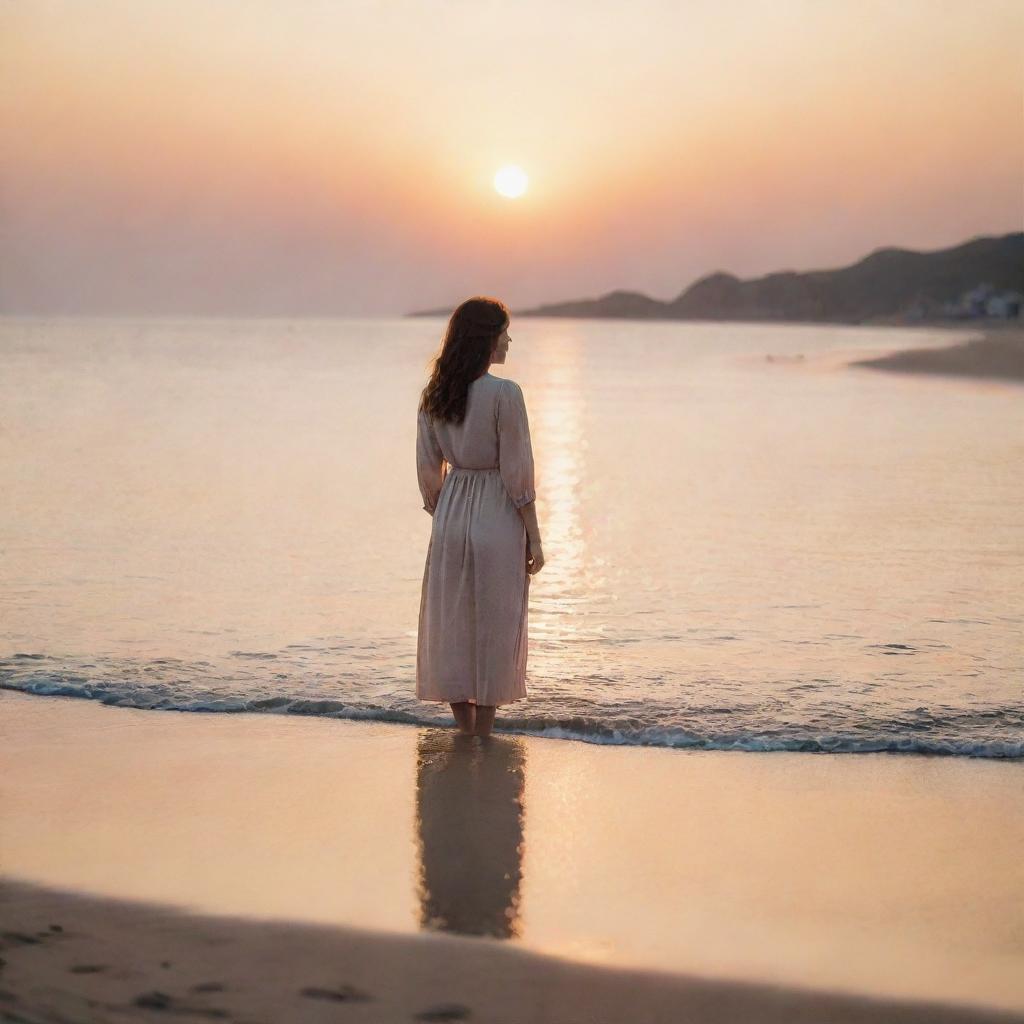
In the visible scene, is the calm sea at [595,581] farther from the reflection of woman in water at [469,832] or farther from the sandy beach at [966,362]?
the sandy beach at [966,362]

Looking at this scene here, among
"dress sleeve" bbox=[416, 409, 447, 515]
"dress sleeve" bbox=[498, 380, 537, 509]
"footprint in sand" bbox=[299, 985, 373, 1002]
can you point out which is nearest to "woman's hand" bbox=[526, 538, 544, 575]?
"dress sleeve" bbox=[498, 380, 537, 509]

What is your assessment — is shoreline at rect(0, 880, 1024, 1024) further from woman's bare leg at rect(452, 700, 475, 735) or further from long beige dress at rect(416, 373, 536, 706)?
woman's bare leg at rect(452, 700, 475, 735)

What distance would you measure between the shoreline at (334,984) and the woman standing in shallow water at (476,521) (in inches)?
83.4

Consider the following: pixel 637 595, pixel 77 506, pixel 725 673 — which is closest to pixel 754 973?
pixel 725 673

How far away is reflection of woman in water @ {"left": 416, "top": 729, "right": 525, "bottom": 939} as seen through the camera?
4.05m

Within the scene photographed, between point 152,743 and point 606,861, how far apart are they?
2.28 metres

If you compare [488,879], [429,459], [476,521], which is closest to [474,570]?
[476,521]

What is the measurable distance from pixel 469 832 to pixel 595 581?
5156 mm

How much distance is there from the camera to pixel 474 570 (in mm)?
5836

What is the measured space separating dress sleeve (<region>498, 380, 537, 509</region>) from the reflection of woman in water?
3.56 ft

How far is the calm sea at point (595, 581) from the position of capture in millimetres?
6656

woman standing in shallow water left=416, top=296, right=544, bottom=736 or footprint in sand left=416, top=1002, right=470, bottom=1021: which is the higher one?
woman standing in shallow water left=416, top=296, right=544, bottom=736

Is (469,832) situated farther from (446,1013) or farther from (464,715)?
(446,1013)

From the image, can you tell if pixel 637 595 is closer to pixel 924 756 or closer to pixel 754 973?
pixel 924 756
